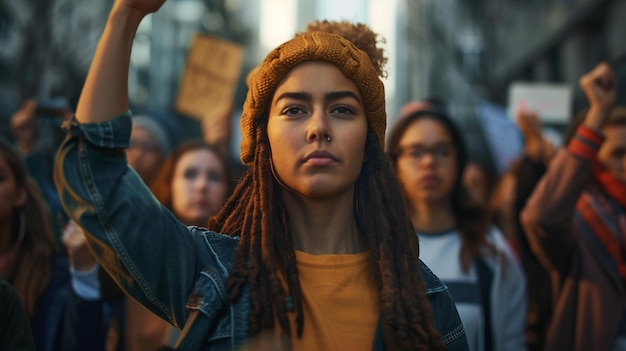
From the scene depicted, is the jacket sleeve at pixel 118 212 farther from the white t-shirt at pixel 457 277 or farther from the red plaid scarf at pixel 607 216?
the red plaid scarf at pixel 607 216

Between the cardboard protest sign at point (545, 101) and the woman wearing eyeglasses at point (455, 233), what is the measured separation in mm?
2872

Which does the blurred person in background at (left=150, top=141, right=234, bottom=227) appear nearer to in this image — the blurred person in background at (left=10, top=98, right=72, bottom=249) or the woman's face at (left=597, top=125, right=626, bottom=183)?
the blurred person in background at (left=10, top=98, right=72, bottom=249)

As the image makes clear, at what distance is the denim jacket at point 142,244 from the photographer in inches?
68.7

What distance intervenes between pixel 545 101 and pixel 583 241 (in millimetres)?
3259

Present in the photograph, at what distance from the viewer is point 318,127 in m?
2.00

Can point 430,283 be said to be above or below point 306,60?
below

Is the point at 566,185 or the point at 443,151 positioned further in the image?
the point at 443,151

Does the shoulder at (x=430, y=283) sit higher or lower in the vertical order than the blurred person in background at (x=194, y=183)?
lower

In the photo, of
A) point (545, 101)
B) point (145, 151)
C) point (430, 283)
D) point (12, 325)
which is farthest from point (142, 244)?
point (545, 101)

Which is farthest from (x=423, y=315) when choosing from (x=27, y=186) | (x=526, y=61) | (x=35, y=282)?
(x=526, y=61)

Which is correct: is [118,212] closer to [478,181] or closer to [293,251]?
[293,251]

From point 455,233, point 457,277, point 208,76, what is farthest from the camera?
point 208,76

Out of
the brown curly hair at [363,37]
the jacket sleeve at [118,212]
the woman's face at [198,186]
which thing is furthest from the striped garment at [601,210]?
the jacket sleeve at [118,212]

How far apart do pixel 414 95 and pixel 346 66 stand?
101 ft
